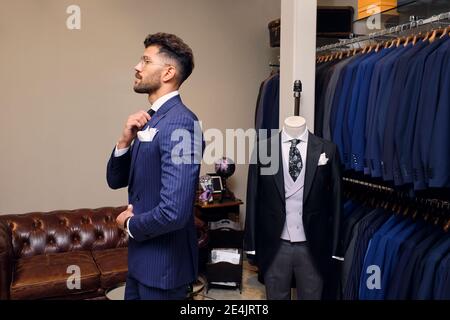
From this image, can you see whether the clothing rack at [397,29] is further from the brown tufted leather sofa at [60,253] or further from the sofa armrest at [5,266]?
the sofa armrest at [5,266]

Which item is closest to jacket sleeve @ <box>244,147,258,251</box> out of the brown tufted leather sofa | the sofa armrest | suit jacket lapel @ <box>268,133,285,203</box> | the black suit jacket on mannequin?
the black suit jacket on mannequin

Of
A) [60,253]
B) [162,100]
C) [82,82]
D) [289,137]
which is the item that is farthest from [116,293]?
[82,82]

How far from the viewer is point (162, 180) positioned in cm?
142

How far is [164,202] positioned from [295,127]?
1.14 m

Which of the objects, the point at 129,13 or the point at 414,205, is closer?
the point at 414,205

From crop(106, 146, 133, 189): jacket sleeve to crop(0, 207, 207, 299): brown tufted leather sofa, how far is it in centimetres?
145

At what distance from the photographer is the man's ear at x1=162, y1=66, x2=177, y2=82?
1.55 meters

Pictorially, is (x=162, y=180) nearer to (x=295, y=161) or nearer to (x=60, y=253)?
(x=295, y=161)

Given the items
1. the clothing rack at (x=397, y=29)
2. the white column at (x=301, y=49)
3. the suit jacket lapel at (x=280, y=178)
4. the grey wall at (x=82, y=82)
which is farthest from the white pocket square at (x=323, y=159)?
the grey wall at (x=82, y=82)

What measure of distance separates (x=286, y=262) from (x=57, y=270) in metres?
1.64

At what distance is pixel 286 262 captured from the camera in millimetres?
2326

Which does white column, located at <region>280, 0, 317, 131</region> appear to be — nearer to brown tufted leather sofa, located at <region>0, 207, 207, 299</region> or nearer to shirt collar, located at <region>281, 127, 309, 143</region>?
shirt collar, located at <region>281, 127, 309, 143</region>
